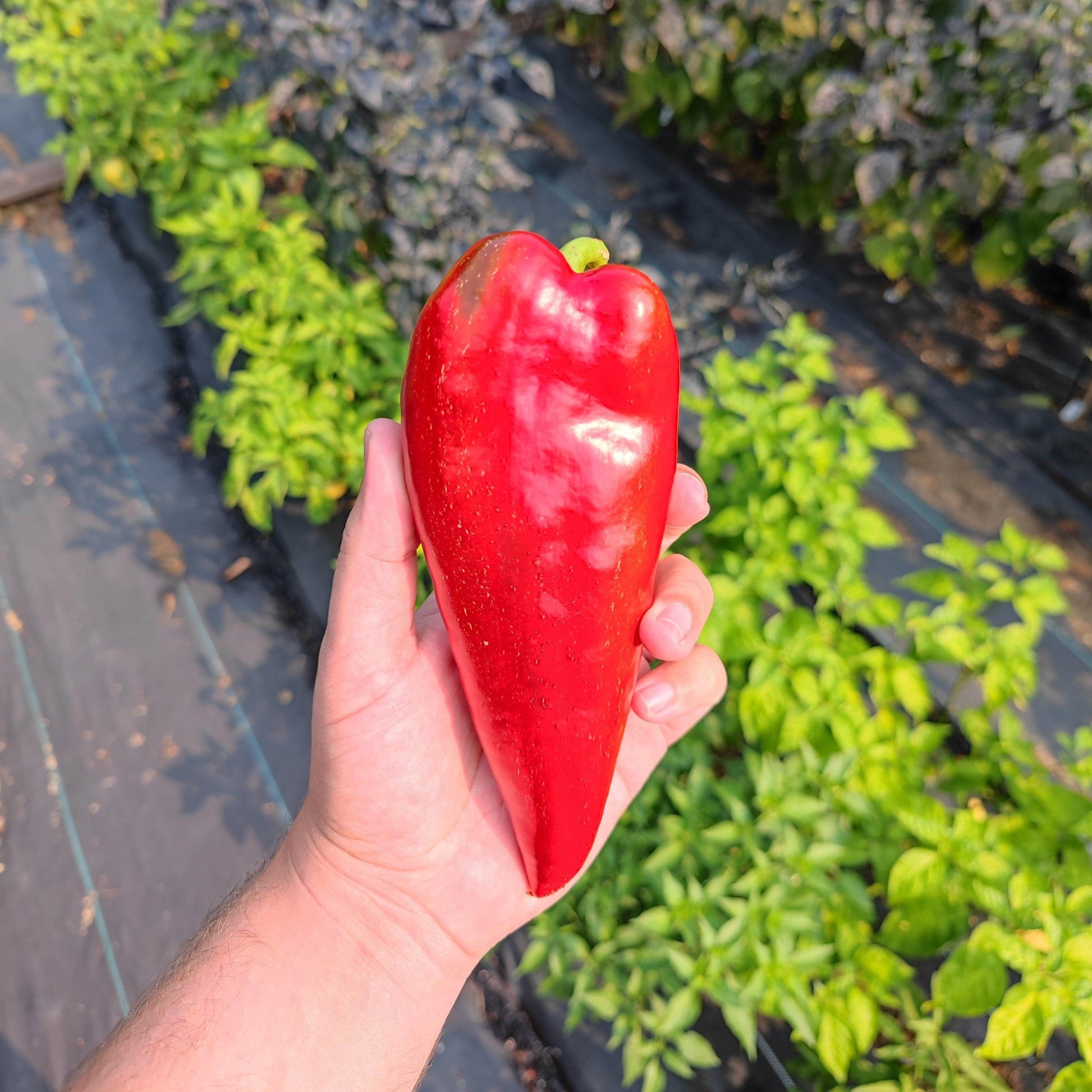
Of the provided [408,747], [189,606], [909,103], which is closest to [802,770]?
[408,747]

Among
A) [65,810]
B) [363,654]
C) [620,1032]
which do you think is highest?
[363,654]

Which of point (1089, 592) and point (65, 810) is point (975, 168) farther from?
point (65, 810)

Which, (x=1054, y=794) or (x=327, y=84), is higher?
(x=327, y=84)

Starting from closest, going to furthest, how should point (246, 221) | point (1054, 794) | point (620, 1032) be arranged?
1. point (1054, 794)
2. point (620, 1032)
3. point (246, 221)

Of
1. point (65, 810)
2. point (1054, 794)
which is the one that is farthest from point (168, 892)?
point (1054, 794)

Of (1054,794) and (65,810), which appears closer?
(1054,794)

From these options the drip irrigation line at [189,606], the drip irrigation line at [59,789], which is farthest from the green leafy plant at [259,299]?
the drip irrigation line at [59,789]

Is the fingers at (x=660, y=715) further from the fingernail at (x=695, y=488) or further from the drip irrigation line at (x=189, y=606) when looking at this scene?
the drip irrigation line at (x=189, y=606)

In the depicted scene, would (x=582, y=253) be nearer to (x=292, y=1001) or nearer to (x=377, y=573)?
(x=377, y=573)
